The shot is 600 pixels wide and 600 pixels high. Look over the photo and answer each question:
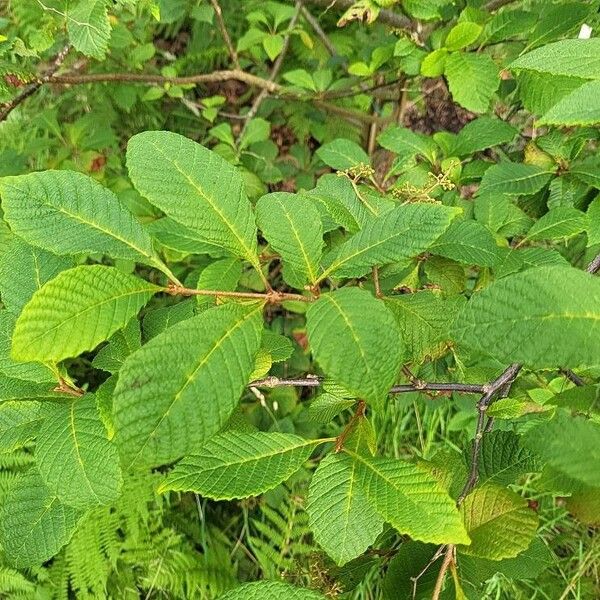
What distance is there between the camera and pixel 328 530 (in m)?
0.79

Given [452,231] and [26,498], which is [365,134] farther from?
[26,498]

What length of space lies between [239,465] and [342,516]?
0.16m

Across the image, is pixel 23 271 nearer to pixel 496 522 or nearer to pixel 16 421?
pixel 16 421

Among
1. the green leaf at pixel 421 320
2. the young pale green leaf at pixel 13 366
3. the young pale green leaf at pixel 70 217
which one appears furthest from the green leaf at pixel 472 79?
the young pale green leaf at pixel 13 366

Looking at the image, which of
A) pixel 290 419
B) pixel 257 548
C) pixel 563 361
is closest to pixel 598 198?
pixel 563 361

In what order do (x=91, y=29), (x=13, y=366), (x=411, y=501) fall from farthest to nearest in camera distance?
(x=91, y=29) → (x=13, y=366) → (x=411, y=501)

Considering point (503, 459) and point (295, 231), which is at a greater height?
point (295, 231)

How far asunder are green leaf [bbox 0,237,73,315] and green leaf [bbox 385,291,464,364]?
1.77 feet

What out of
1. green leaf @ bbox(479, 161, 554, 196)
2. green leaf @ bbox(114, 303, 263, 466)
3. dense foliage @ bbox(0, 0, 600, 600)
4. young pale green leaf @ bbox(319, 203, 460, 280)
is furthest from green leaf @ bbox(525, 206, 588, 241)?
green leaf @ bbox(114, 303, 263, 466)

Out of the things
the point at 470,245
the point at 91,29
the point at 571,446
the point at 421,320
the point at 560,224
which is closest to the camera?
the point at 571,446

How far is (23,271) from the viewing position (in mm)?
878

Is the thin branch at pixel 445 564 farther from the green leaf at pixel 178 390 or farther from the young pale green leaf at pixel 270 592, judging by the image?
the green leaf at pixel 178 390

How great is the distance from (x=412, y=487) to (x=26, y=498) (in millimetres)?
633

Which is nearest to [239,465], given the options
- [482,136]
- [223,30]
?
[482,136]
